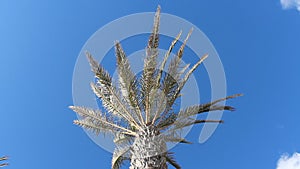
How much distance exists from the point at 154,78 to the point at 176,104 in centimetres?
102

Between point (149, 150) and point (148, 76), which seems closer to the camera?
point (149, 150)

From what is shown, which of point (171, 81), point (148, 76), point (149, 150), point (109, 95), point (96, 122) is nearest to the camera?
point (149, 150)

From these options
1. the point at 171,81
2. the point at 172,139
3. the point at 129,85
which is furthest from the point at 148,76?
the point at 172,139

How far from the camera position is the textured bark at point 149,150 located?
23.4ft

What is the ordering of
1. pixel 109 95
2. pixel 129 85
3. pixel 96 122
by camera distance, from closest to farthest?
pixel 129 85 → pixel 109 95 → pixel 96 122

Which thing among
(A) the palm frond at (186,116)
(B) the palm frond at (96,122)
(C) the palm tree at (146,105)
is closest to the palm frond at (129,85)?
(C) the palm tree at (146,105)

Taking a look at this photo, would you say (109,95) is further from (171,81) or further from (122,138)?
(171,81)

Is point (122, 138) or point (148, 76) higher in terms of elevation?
point (148, 76)

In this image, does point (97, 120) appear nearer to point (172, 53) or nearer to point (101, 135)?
point (101, 135)

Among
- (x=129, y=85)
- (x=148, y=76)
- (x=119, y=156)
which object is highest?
(x=148, y=76)

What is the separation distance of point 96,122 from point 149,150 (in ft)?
7.90

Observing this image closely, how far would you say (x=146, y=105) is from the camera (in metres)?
8.08

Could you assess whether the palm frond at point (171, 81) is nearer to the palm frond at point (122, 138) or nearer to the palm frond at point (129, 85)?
the palm frond at point (129, 85)

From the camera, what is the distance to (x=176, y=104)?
8.55 m
